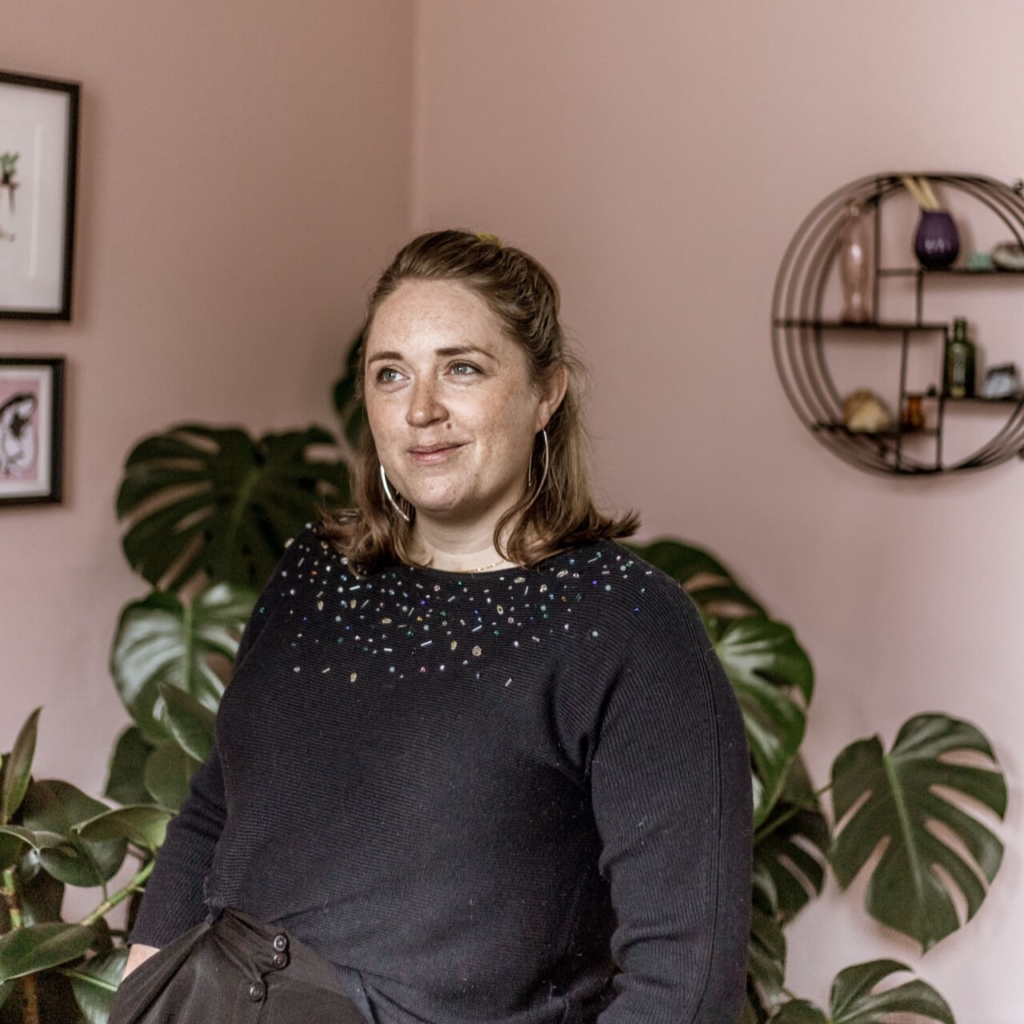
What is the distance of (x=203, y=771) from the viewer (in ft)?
5.37

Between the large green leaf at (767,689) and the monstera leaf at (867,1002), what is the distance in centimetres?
27

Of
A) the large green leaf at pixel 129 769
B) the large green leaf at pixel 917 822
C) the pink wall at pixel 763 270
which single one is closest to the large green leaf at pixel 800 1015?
the large green leaf at pixel 917 822

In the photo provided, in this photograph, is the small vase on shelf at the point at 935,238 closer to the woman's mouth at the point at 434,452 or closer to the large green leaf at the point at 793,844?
the large green leaf at the point at 793,844

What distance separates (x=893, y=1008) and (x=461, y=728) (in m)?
1.07

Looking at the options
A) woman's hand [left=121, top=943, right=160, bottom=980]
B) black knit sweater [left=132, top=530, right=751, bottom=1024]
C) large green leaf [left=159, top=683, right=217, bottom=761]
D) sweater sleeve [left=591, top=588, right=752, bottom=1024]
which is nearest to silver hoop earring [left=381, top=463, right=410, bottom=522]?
black knit sweater [left=132, top=530, right=751, bottom=1024]

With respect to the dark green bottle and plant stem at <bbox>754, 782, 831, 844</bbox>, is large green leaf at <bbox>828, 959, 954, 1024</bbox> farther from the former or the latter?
the dark green bottle

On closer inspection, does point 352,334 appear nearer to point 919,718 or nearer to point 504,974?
point 919,718

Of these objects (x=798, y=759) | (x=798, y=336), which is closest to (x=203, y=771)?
(x=798, y=759)

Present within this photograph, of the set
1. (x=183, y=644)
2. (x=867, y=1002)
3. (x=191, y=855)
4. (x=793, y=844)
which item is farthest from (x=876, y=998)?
(x=183, y=644)

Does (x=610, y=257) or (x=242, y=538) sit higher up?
(x=610, y=257)

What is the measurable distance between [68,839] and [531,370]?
968 mm

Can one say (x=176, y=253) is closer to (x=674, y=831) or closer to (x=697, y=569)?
(x=697, y=569)

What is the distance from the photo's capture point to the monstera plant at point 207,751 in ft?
6.24

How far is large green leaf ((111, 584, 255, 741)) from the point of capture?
244 centimetres
